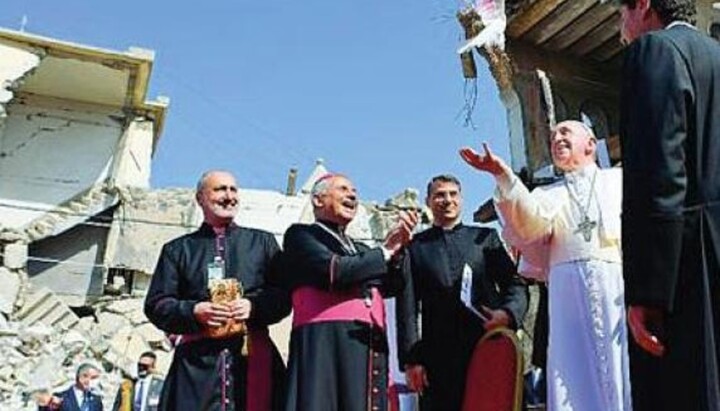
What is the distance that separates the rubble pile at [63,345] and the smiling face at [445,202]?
9.55 metres

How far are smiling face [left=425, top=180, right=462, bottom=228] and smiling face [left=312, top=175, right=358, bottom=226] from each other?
0.45 m

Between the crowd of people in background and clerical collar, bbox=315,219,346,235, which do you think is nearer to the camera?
the crowd of people in background

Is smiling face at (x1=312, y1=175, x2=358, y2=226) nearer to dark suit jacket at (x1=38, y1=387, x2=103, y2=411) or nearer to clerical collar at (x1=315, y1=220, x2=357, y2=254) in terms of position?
clerical collar at (x1=315, y1=220, x2=357, y2=254)

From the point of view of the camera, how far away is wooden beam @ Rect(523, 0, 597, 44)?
9383mm

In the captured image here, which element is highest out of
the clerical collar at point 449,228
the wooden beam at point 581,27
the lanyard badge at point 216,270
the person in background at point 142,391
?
the wooden beam at point 581,27

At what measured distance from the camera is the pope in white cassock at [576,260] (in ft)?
12.7

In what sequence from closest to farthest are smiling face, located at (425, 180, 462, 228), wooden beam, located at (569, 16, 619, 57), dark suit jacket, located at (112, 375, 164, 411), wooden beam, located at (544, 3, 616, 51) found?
1. smiling face, located at (425, 180, 462, 228)
2. dark suit jacket, located at (112, 375, 164, 411)
3. wooden beam, located at (544, 3, 616, 51)
4. wooden beam, located at (569, 16, 619, 57)

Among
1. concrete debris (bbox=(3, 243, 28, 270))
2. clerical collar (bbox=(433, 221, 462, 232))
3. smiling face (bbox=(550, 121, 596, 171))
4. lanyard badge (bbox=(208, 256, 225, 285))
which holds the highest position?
concrete debris (bbox=(3, 243, 28, 270))

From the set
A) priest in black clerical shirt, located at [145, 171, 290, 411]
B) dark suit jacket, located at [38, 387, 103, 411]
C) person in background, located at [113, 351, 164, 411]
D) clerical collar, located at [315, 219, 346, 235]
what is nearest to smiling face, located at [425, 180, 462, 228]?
clerical collar, located at [315, 219, 346, 235]

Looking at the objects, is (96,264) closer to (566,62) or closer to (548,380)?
(566,62)

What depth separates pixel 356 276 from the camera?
4.36m

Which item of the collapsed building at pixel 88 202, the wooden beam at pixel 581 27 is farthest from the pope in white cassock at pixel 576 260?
the collapsed building at pixel 88 202

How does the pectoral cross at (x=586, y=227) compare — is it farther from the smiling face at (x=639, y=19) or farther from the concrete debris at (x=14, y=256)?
the concrete debris at (x=14, y=256)

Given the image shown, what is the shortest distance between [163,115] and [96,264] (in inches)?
169
